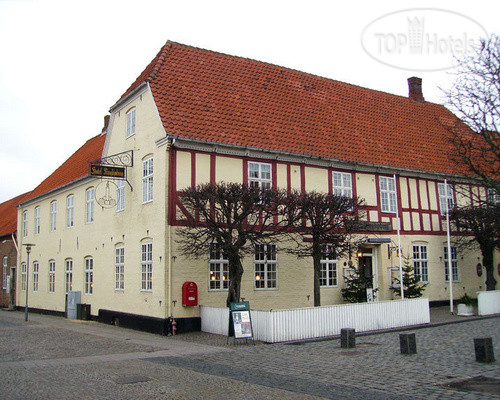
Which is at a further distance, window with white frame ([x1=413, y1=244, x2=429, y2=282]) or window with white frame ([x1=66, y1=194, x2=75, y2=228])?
window with white frame ([x1=66, y1=194, x2=75, y2=228])

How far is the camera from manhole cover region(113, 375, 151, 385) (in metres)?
9.55

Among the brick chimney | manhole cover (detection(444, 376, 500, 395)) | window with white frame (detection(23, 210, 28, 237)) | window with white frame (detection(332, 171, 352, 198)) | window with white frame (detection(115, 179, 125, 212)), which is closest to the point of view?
manhole cover (detection(444, 376, 500, 395))

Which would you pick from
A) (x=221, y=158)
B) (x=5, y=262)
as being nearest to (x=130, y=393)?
(x=221, y=158)

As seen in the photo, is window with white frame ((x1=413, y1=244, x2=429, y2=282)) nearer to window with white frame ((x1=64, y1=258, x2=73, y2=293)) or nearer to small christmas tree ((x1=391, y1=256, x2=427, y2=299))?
small christmas tree ((x1=391, y1=256, x2=427, y2=299))

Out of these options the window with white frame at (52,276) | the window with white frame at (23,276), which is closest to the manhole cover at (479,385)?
the window with white frame at (52,276)

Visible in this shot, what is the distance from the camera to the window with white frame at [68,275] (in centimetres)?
2564

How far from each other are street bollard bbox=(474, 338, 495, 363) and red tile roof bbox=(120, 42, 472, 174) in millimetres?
7886

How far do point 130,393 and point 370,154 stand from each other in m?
16.7

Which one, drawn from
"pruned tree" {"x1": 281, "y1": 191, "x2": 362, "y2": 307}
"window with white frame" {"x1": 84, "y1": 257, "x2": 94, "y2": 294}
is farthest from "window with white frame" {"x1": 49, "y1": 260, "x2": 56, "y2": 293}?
"pruned tree" {"x1": 281, "y1": 191, "x2": 362, "y2": 307}

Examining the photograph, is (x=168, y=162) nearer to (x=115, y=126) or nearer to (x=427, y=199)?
(x=115, y=126)

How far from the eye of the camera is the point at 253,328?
14.8 meters

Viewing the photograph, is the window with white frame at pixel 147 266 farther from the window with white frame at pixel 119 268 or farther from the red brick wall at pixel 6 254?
the red brick wall at pixel 6 254

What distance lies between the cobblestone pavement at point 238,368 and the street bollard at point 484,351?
0.53 ft

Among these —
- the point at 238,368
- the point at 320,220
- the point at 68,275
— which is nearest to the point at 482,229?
the point at 320,220
